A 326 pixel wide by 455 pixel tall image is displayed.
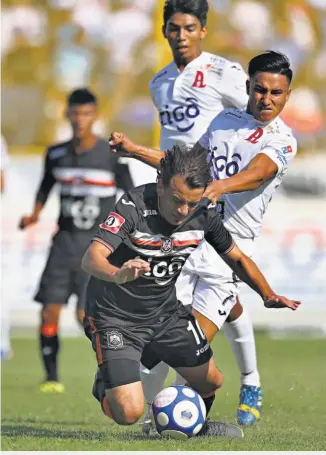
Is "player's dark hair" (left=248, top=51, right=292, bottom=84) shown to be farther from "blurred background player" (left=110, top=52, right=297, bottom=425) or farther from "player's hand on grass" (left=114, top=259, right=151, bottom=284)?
"player's hand on grass" (left=114, top=259, right=151, bottom=284)

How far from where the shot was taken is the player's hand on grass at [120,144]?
25.1 ft

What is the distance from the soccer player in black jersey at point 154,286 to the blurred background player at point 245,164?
2.04ft

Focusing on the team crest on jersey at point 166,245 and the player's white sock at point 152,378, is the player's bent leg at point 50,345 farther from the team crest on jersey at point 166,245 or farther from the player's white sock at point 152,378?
the team crest on jersey at point 166,245

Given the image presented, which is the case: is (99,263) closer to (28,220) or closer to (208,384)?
(208,384)

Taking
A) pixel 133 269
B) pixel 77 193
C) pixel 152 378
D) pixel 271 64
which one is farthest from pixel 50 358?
pixel 133 269

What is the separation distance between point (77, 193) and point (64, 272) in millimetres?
786

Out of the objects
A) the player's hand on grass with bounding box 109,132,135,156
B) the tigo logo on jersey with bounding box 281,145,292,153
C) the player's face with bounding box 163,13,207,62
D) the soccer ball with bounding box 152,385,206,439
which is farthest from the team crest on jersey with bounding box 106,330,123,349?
the player's face with bounding box 163,13,207,62

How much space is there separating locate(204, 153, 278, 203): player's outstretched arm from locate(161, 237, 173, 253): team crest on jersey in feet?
1.44

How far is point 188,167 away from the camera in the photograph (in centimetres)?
705

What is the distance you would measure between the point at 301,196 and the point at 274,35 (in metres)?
2.62

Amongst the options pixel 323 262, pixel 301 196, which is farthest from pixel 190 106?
pixel 301 196

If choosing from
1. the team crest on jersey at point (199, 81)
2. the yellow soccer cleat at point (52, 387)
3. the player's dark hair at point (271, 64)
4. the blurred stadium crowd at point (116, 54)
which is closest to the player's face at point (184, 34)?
the team crest on jersey at point (199, 81)

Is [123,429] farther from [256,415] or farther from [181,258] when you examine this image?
[181,258]

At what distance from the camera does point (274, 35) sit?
728 inches
